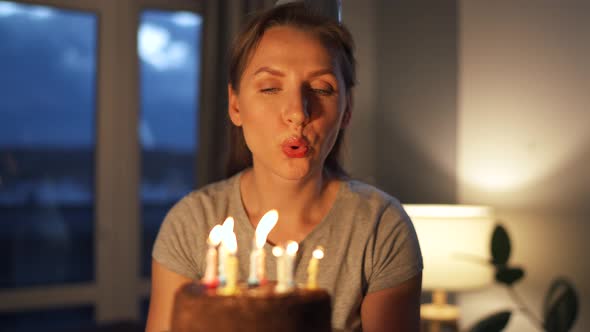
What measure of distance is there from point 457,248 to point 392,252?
1.54 meters

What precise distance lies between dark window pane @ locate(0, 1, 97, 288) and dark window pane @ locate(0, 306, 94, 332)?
23 cm

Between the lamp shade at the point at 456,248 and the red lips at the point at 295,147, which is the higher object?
the red lips at the point at 295,147

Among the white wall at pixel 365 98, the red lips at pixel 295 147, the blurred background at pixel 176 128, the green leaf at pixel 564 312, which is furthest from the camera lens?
the white wall at pixel 365 98

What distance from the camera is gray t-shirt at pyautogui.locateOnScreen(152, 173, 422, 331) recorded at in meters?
1.21

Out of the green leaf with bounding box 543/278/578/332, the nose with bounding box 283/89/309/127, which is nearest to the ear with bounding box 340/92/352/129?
the nose with bounding box 283/89/309/127

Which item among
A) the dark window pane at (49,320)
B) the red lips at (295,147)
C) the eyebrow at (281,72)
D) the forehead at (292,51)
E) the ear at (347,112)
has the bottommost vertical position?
the dark window pane at (49,320)

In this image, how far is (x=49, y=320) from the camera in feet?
14.6

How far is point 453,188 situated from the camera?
323 cm

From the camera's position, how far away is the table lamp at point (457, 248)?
105 inches

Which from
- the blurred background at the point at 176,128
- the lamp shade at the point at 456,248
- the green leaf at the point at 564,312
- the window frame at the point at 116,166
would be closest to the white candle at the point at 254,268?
the green leaf at the point at 564,312

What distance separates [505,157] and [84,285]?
2.96m

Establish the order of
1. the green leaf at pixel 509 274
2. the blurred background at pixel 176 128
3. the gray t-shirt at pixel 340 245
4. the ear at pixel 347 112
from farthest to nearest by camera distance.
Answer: the blurred background at pixel 176 128, the green leaf at pixel 509 274, the ear at pixel 347 112, the gray t-shirt at pixel 340 245

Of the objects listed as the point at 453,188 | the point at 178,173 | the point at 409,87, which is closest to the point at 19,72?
the point at 178,173

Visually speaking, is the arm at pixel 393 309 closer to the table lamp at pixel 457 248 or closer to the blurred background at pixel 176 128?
the table lamp at pixel 457 248
